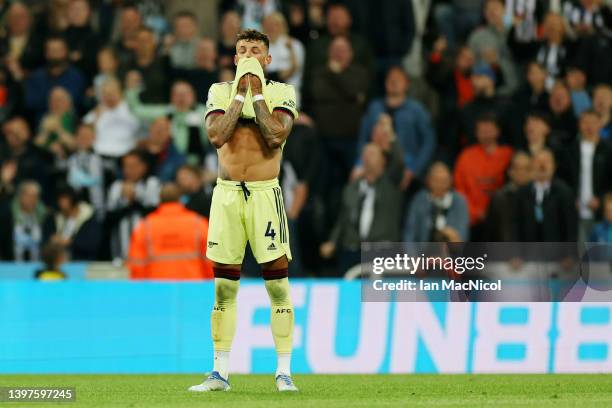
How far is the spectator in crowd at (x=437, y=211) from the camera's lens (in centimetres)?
1673

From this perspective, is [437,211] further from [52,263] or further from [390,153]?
[52,263]

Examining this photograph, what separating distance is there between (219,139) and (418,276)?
2.92 m

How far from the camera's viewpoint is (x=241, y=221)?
417 inches

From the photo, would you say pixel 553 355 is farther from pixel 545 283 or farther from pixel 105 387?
pixel 105 387

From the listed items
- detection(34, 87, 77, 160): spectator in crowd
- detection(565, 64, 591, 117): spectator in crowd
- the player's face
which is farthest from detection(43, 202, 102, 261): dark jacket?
the player's face

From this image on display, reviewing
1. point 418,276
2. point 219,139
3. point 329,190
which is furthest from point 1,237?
point 219,139

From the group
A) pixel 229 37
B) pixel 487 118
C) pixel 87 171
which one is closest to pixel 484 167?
pixel 487 118

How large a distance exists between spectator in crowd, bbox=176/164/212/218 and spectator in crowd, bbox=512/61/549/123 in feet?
13.5

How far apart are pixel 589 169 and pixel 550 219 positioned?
1.12 m

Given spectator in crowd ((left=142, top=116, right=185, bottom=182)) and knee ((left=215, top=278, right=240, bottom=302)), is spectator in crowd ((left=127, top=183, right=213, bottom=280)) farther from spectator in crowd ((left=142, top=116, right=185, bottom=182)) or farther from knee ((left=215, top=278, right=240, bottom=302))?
knee ((left=215, top=278, right=240, bottom=302))

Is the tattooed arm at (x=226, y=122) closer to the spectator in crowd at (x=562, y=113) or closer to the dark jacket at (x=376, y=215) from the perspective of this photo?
the dark jacket at (x=376, y=215)

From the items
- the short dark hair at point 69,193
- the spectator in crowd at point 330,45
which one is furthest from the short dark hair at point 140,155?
the spectator in crowd at point 330,45

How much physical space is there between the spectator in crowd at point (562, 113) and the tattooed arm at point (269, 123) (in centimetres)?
815

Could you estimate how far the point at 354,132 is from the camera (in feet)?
60.7
